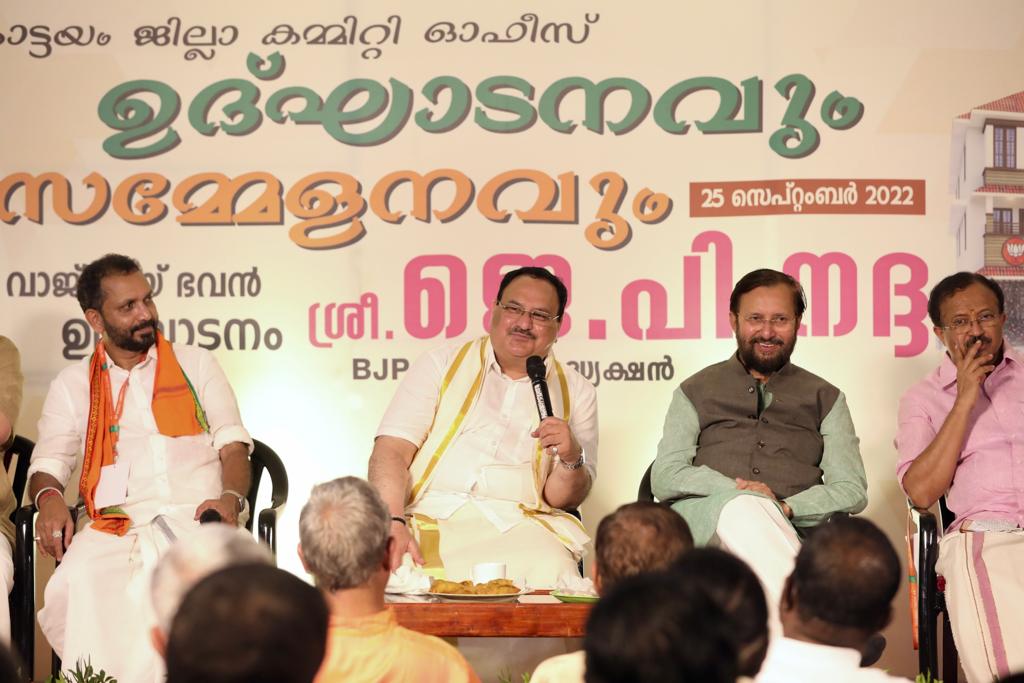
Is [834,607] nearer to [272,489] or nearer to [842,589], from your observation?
[842,589]

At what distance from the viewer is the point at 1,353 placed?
16.2ft

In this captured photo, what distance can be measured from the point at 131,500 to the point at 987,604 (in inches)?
117

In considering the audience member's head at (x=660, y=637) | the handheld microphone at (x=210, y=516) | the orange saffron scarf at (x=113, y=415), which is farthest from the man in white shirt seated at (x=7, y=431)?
the audience member's head at (x=660, y=637)

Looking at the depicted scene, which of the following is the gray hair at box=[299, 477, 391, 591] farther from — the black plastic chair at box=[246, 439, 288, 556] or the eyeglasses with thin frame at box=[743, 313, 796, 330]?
the eyeglasses with thin frame at box=[743, 313, 796, 330]

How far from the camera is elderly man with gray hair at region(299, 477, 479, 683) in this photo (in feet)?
8.07

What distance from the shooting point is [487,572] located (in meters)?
4.14

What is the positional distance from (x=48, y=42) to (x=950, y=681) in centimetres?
455

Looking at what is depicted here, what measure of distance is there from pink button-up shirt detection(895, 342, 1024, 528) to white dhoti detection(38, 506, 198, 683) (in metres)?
2.70

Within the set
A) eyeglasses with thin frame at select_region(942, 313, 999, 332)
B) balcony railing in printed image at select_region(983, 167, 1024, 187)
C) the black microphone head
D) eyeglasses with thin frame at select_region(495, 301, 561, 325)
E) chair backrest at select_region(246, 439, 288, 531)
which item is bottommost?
chair backrest at select_region(246, 439, 288, 531)

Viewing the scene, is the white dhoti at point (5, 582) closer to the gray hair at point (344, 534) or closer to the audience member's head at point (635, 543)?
the gray hair at point (344, 534)

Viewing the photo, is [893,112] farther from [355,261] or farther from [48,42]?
[48,42]

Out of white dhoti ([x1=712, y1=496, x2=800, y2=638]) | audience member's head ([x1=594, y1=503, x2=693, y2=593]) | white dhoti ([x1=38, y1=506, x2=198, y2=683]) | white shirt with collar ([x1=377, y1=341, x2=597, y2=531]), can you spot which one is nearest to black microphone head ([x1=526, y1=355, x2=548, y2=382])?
white shirt with collar ([x1=377, y1=341, x2=597, y2=531])

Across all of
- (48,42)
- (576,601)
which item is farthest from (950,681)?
(48,42)

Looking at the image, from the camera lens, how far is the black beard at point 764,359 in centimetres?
473
